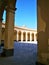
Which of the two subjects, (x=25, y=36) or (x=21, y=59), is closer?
(x=21, y=59)

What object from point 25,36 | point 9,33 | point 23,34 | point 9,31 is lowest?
point 25,36

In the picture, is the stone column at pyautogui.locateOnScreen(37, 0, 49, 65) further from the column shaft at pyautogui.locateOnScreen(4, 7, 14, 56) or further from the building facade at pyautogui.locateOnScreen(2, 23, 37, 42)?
the building facade at pyautogui.locateOnScreen(2, 23, 37, 42)

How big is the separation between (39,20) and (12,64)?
256cm

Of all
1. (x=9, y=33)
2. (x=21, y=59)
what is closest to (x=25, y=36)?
(x=9, y=33)

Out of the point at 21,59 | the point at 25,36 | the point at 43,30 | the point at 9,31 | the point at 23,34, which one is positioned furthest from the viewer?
the point at 25,36

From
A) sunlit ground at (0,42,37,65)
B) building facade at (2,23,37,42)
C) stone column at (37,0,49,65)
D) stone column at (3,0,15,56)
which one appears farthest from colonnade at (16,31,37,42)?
stone column at (37,0,49,65)

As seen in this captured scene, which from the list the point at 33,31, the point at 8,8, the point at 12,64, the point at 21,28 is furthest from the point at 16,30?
the point at 12,64

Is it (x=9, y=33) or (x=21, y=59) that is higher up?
(x=9, y=33)

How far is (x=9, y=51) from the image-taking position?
8258mm

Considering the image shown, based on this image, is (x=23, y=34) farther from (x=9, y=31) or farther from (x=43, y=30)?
(x=43, y=30)

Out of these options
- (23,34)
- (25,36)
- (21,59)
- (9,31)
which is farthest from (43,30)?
(25,36)

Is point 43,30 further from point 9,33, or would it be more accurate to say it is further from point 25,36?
point 25,36

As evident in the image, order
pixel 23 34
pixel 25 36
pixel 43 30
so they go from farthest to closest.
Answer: pixel 25 36 < pixel 23 34 < pixel 43 30

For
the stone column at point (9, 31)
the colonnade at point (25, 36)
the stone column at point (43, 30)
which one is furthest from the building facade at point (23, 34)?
the stone column at point (43, 30)
